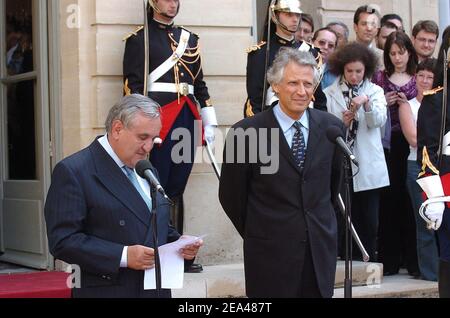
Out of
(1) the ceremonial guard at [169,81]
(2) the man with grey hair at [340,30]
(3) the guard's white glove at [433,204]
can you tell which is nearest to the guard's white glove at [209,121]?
(1) the ceremonial guard at [169,81]

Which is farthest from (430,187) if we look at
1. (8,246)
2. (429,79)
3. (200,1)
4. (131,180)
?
(8,246)

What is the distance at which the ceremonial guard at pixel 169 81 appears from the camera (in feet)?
26.7

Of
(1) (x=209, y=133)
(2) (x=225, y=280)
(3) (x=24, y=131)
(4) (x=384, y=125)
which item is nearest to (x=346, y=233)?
(2) (x=225, y=280)

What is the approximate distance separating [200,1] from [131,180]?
4266 millimetres

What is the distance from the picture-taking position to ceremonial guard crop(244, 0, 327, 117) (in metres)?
8.20

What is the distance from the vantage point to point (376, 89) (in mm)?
8820

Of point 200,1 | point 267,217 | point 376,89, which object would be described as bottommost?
point 267,217

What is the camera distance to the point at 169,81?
27.0 ft

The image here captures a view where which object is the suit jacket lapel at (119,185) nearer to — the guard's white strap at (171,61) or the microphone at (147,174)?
the microphone at (147,174)

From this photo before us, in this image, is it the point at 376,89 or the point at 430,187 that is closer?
the point at 430,187
